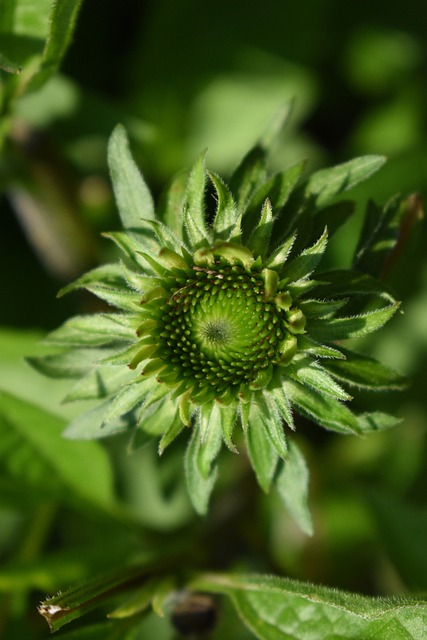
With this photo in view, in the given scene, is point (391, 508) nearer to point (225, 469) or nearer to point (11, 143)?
point (225, 469)

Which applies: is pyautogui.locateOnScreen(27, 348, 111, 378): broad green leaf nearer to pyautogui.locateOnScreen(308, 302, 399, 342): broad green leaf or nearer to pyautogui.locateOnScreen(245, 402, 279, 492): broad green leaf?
pyautogui.locateOnScreen(245, 402, 279, 492): broad green leaf

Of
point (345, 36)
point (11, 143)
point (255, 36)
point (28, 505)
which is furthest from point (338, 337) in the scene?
point (345, 36)

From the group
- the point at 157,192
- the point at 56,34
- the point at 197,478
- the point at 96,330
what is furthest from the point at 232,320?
the point at 157,192

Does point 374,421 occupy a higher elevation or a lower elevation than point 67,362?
higher

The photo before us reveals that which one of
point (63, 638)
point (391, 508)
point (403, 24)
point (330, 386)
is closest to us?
point (330, 386)

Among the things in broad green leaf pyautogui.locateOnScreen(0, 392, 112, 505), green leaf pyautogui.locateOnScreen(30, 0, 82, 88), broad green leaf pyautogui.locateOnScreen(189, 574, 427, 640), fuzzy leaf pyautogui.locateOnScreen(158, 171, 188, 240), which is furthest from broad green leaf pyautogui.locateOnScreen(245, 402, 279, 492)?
green leaf pyautogui.locateOnScreen(30, 0, 82, 88)

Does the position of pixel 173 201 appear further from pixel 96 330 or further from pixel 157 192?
pixel 157 192
